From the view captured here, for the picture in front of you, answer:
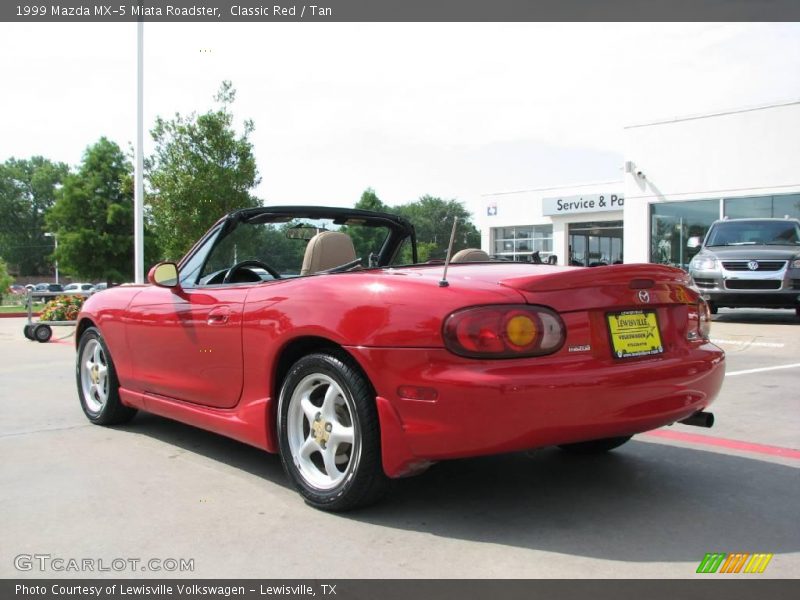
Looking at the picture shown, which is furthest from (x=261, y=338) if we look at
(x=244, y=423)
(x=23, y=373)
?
(x=23, y=373)

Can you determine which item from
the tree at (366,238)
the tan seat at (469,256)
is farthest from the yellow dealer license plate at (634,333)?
the tree at (366,238)

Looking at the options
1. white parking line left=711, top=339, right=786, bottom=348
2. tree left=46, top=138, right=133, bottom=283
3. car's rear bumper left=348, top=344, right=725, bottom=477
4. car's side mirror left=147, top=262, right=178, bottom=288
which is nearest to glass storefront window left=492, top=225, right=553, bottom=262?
tree left=46, top=138, right=133, bottom=283

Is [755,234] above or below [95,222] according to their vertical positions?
below

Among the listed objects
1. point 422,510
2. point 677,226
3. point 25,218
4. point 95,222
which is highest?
point 25,218

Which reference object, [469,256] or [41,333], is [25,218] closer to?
[41,333]

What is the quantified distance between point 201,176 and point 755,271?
1405 cm

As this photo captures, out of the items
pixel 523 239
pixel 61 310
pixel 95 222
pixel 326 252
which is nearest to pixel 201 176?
pixel 61 310

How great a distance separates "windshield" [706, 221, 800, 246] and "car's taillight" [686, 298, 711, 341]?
36.2 ft

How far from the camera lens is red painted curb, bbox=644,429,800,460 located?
425 cm

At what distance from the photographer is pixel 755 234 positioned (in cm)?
1380

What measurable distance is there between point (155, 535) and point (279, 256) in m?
2.01

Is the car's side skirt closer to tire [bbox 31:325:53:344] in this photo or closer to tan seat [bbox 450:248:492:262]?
tan seat [bbox 450:248:492:262]

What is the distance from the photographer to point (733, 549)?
9.07 feet

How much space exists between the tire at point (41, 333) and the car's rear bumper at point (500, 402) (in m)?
11.8
